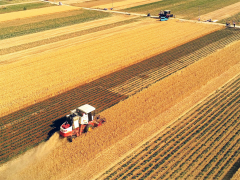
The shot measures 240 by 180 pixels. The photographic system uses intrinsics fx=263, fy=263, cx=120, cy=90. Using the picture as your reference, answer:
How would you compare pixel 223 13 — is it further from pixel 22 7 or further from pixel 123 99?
pixel 22 7

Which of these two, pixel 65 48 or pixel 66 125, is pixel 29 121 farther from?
pixel 65 48

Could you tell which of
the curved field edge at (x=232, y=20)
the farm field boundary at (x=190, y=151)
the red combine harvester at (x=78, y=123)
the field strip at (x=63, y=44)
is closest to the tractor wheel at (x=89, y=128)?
the red combine harvester at (x=78, y=123)

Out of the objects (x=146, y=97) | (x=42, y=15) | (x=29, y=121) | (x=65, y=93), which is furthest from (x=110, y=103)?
(x=42, y=15)

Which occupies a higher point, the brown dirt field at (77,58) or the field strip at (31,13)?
the field strip at (31,13)

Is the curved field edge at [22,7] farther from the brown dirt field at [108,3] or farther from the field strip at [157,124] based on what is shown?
the field strip at [157,124]

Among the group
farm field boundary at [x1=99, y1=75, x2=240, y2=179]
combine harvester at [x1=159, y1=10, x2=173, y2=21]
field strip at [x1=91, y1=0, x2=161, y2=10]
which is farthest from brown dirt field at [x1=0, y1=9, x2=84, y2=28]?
farm field boundary at [x1=99, y1=75, x2=240, y2=179]

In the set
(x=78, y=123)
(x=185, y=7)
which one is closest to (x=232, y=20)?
(x=185, y=7)
